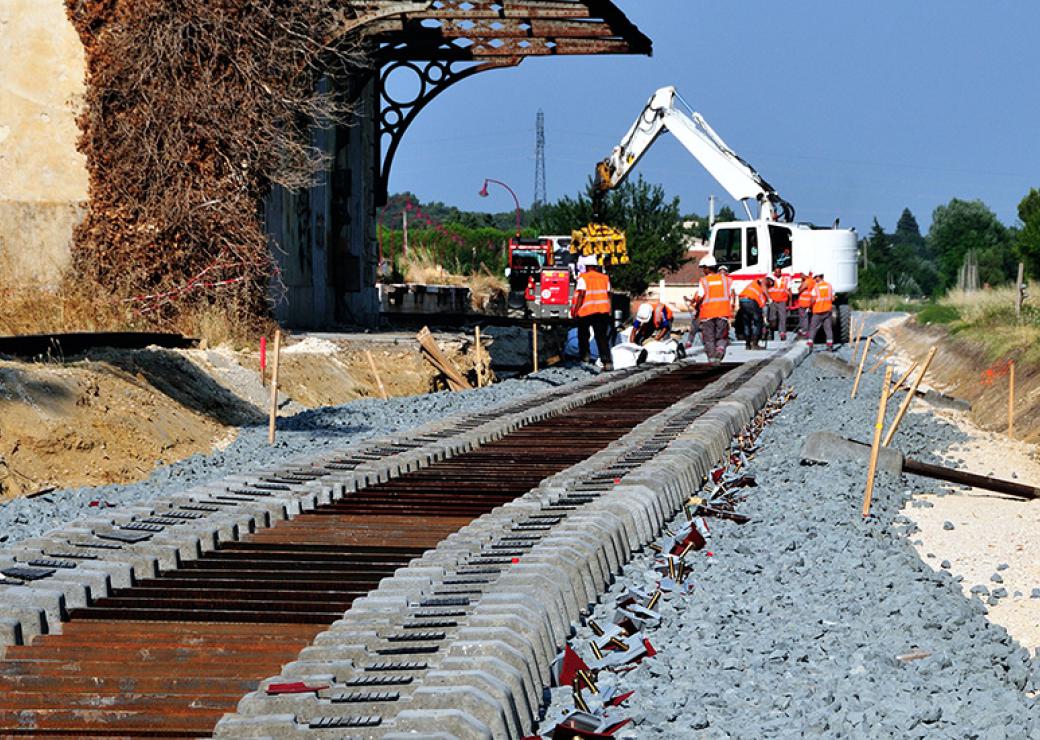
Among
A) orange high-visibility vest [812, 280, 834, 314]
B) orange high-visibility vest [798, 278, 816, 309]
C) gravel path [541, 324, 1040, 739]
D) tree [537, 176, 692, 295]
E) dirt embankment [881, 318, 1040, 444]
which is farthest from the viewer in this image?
tree [537, 176, 692, 295]

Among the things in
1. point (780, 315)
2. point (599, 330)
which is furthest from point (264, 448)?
point (780, 315)

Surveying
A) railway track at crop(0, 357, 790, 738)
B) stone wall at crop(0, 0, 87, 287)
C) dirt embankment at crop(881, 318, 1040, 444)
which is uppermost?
stone wall at crop(0, 0, 87, 287)

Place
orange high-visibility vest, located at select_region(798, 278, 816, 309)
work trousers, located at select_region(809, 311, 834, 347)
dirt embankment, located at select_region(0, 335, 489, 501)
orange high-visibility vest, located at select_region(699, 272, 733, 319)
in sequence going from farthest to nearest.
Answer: work trousers, located at select_region(809, 311, 834, 347)
orange high-visibility vest, located at select_region(798, 278, 816, 309)
orange high-visibility vest, located at select_region(699, 272, 733, 319)
dirt embankment, located at select_region(0, 335, 489, 501)

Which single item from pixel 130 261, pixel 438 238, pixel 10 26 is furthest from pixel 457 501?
pixel 438 238

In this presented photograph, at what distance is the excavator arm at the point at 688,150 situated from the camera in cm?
3612

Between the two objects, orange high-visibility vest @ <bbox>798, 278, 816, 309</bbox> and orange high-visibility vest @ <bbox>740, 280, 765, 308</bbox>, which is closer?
orange high-visibility vest @ <bbox>740, 280, 765, 308</bbox>

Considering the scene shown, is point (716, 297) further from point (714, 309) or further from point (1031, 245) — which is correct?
point (1031, 245)

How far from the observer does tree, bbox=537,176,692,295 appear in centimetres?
7425

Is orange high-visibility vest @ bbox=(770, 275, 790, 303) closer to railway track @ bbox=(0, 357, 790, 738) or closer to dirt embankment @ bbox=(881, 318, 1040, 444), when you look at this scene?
dirt embankment @ bbox=(881, 318, 1040, 444)

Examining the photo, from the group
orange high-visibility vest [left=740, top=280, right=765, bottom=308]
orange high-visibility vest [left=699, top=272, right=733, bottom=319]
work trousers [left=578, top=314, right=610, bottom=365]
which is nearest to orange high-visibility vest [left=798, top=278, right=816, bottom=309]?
orange high-visibility vest [left=740, top=280, right=765, bottom=308]

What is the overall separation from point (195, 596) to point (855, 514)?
5240mm

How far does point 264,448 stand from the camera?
1280 centimetres

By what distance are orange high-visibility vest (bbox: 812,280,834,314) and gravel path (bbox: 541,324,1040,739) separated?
2188cm

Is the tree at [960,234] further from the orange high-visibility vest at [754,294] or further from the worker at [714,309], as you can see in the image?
the worker at [714,309]
